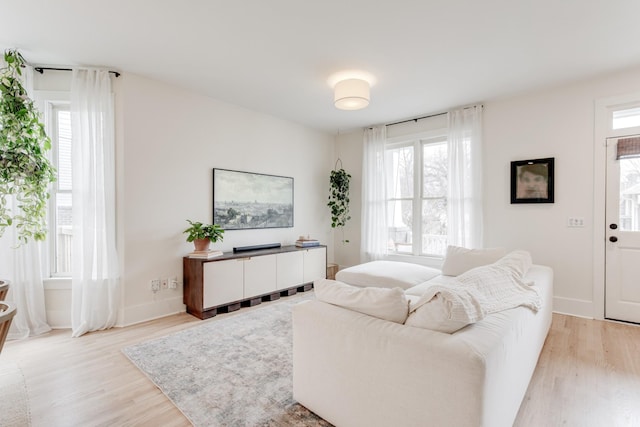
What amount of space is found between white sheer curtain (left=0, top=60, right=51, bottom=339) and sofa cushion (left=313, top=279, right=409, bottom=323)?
305 centimetres

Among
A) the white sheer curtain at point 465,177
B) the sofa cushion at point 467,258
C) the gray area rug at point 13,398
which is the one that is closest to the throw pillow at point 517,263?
the sofa cushion at point 467,258

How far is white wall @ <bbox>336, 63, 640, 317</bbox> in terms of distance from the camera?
3.31 m

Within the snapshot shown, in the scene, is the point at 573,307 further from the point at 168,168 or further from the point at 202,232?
the point at 168,168

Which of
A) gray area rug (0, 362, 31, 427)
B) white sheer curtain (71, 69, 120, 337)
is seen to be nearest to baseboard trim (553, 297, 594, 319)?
gray area rug (0, 362, 31, 427)

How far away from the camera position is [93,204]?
3010mm

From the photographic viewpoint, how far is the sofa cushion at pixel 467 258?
317 centimetres

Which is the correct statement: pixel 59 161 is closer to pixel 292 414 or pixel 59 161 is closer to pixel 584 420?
pixel 292 414

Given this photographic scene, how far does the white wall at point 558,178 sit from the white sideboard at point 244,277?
261cm

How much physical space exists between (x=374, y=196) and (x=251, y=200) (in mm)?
2045

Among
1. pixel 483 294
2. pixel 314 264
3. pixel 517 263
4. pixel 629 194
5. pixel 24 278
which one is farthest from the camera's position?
pixel 314 264

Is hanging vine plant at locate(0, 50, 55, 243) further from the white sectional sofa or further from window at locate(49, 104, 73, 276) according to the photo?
the white sectional sofa

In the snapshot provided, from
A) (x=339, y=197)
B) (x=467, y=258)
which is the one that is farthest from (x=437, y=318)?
(x=339, y=197)

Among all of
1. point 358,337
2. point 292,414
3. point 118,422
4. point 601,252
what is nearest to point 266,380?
point 292,414

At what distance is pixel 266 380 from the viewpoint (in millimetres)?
2066
